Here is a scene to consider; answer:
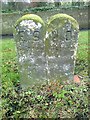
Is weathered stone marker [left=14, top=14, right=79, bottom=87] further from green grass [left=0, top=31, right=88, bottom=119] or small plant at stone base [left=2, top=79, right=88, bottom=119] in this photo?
small plant at stone base [left=2, top=79, right=88, bottom=119]

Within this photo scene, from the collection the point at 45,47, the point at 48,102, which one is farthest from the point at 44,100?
the point at 45,47

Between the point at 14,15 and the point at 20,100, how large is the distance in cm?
836

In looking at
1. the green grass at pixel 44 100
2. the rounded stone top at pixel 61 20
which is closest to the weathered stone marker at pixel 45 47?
the rounded stone top at pixel 61 20

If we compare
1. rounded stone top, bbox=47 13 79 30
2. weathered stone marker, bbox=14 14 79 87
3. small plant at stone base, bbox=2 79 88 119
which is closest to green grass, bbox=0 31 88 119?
small plant at stone base, bbox=2 79 88 119

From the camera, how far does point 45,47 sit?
5.21 meters

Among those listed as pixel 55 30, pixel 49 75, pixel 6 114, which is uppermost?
pixel 55 30

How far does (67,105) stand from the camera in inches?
176

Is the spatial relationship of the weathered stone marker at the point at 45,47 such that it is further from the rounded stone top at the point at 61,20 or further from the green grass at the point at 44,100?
the green grass at the point at 44,100

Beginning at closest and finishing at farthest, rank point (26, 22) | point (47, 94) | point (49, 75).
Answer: point (47, 94), point (26, 22), point (49, 75)

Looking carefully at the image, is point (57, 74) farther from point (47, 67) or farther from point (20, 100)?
point (20, 100)

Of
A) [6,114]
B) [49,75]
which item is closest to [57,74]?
[49,75]

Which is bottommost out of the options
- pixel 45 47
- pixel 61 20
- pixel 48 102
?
pixel 48 102

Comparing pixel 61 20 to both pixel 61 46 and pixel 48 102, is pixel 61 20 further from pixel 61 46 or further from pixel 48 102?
pixel 48 102

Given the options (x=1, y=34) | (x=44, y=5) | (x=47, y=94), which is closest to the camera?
(x=47, y=94)
